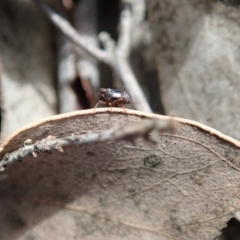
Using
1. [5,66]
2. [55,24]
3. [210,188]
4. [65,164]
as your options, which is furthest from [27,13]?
[210,188]

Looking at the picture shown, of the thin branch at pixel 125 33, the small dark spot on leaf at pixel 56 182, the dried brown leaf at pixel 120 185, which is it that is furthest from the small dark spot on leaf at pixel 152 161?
the thin branch at pixel 125 33

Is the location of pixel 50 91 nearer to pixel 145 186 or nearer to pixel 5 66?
pixel 5 66

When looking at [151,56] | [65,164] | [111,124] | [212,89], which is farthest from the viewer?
[151,56]

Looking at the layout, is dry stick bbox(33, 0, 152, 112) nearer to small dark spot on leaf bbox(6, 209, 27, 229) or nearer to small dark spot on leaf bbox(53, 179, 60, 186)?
small dark spot on leaf bbox(53, 179, 60, 186)

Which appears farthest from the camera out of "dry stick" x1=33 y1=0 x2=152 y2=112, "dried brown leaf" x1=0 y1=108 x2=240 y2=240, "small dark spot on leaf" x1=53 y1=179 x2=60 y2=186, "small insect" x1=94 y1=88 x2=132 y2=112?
"dry stick" x1=33 y1=0 x2=152 y2=112

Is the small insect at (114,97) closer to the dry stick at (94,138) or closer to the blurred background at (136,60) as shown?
the blurred background at (136,60)

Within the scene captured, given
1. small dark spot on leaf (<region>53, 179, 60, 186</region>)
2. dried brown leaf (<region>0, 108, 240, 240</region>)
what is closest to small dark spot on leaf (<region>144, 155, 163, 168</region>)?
dried brown leaf (<region>0, 108, 240, 240</region>)
